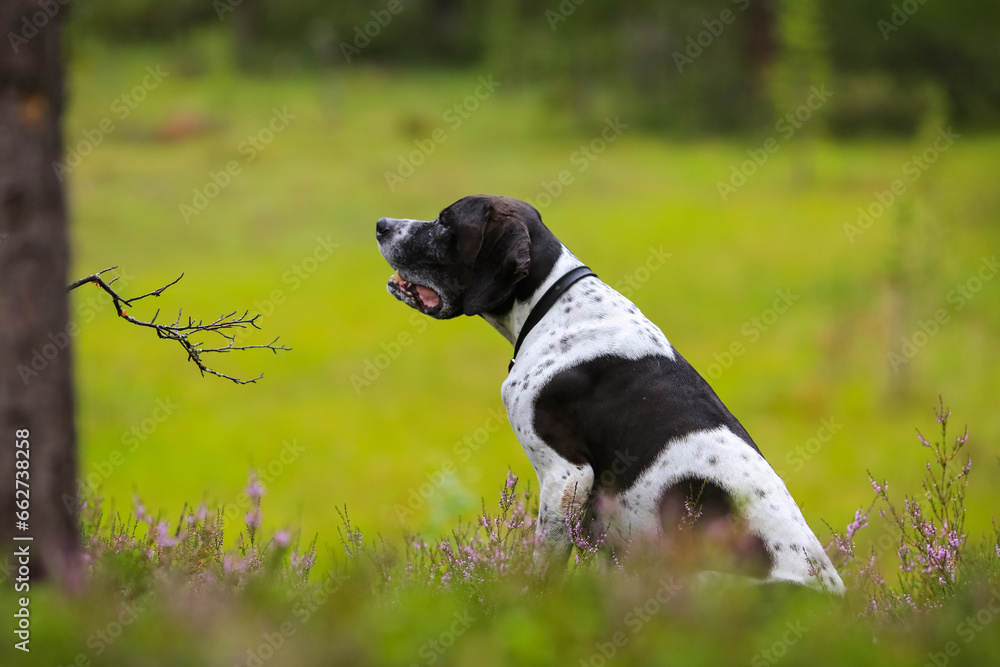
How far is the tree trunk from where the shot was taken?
3314mm

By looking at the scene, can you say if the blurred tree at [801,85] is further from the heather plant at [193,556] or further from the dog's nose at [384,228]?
the heather plant at [193,556]

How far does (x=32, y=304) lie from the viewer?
336 centimetres

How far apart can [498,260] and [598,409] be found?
31.7 inches

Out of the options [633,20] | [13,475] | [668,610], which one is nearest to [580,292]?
[668,610]

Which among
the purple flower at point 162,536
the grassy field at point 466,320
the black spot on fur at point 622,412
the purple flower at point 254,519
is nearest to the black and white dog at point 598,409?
the black spot on fur at point 622,412

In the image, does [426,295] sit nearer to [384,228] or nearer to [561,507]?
[384,228]

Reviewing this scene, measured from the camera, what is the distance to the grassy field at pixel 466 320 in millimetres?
13367

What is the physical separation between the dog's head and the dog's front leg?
80 centimetres

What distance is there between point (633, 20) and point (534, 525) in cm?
3757

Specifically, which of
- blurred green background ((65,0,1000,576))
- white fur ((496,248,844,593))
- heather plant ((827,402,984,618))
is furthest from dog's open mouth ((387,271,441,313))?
heather plant ((827,402,984,618))

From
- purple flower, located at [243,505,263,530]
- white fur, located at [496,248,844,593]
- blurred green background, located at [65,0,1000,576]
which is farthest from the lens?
blurred green background, located at [65,0,1000,576]

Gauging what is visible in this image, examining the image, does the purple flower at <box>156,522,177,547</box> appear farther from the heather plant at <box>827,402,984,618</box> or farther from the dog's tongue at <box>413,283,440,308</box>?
→ the heather plant at <box>827,402,984,618</box>

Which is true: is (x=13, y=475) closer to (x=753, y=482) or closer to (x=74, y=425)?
(x=74, y=425)

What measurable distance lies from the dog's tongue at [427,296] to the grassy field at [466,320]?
1724 mm
